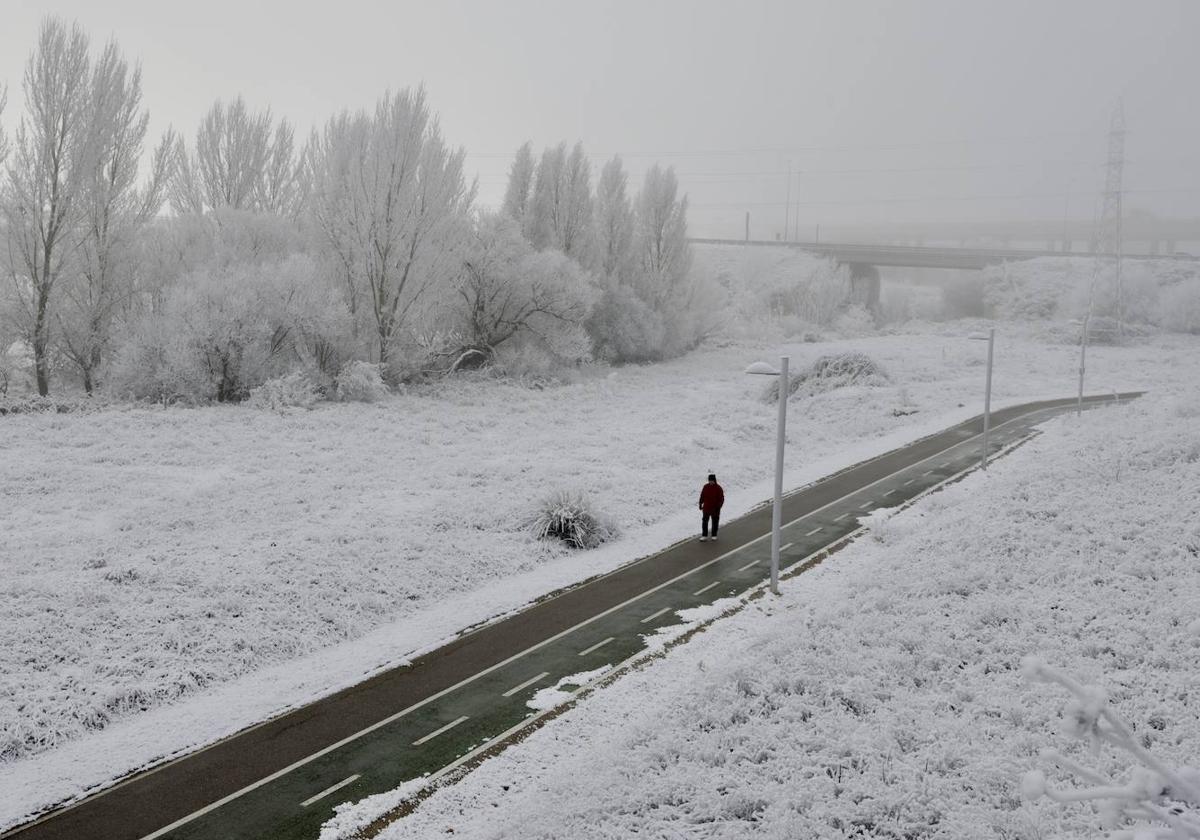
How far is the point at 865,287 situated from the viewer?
9906 cm

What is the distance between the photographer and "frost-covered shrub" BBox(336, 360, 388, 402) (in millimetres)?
38594

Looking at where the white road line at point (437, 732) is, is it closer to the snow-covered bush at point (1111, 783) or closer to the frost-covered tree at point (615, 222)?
the snow-covered bush at point (1111, 783)

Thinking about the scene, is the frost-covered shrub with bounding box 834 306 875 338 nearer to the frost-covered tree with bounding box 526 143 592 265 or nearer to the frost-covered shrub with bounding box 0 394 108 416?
the frost-covered tree with bounding box 526 143 592 265

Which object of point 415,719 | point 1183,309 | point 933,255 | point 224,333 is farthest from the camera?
point 933,255

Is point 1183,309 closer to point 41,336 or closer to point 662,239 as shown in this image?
point 662,239

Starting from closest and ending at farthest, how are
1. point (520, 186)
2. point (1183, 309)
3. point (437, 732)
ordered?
point (437, 732) → point (520, 186) → point (1183, 309)

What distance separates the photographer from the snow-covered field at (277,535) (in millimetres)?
13719

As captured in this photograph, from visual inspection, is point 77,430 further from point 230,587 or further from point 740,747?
point 740,747

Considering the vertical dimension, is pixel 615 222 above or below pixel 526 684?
above

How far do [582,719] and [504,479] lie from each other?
47.7ft

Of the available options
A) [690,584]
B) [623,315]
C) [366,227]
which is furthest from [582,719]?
[623,315]

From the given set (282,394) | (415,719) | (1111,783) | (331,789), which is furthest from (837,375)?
(1111,783)

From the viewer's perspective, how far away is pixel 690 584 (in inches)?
778

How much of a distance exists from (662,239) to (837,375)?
829 inches
